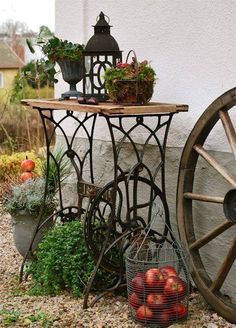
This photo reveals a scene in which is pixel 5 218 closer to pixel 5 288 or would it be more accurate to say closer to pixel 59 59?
pixel 5 288

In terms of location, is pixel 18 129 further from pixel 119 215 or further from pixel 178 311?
pixel 178 311

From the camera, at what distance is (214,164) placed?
13.0 feet

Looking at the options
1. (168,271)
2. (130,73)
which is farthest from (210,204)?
(130,73)

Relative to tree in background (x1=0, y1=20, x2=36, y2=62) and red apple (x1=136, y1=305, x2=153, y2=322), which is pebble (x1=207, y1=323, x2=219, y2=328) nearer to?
red apple (x1=136, y1=305, x2=153, y2=322)

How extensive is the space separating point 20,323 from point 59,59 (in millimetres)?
1642

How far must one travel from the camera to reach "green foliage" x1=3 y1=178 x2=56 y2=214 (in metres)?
5.10

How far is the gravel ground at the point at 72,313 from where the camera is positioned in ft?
12.7

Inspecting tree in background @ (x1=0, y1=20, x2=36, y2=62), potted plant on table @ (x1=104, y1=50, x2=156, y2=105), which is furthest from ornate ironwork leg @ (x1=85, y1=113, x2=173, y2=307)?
tree in background @ (x1=0, y1=20, x2=36, y2=62)

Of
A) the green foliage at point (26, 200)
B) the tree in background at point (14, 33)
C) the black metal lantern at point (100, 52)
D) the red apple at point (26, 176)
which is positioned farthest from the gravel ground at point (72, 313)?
the tree in background at point (14, 33)

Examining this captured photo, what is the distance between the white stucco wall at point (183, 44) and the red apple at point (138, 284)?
84 cm

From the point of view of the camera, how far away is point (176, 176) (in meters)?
4.41

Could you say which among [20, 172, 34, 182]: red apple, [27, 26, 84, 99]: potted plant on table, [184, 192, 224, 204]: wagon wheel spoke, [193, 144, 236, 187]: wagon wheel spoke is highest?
[27, 26, 84, 99]: potted plant on table

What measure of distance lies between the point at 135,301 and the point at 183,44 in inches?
59.7

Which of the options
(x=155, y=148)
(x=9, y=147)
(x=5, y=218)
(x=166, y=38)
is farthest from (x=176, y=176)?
(x=9, y=147)
